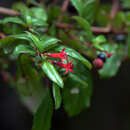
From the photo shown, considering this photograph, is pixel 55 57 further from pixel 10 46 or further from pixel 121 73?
pixel 121 73

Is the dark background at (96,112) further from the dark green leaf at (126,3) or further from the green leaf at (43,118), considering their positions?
the green leaf at (43,118)

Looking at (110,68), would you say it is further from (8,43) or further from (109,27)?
(8,43)

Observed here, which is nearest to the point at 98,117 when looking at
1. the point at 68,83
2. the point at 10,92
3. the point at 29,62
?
the point at 10,92

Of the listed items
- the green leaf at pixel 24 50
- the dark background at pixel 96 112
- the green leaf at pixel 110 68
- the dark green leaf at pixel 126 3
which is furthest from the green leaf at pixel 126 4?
the green leaf at pixel 24 50

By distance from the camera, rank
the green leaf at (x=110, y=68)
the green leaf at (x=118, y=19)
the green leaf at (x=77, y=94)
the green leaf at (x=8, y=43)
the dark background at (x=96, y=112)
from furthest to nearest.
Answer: the dark background at (x=96, y=112)
the green leaf at (x=118, y=19)
the green leaf at (x=110, y=68)
the green leaf at (x=77, y=94)
the green leaf at (x=8, y=43)

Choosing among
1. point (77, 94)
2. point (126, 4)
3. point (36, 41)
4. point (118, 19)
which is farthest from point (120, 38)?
point (36, 41)

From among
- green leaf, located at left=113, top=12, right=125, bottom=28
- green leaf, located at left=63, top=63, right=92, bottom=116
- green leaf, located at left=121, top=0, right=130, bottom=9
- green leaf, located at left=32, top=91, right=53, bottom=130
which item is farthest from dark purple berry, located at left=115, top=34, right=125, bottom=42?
green leaf, located at left=32, top=91, right=53, bottom=130
